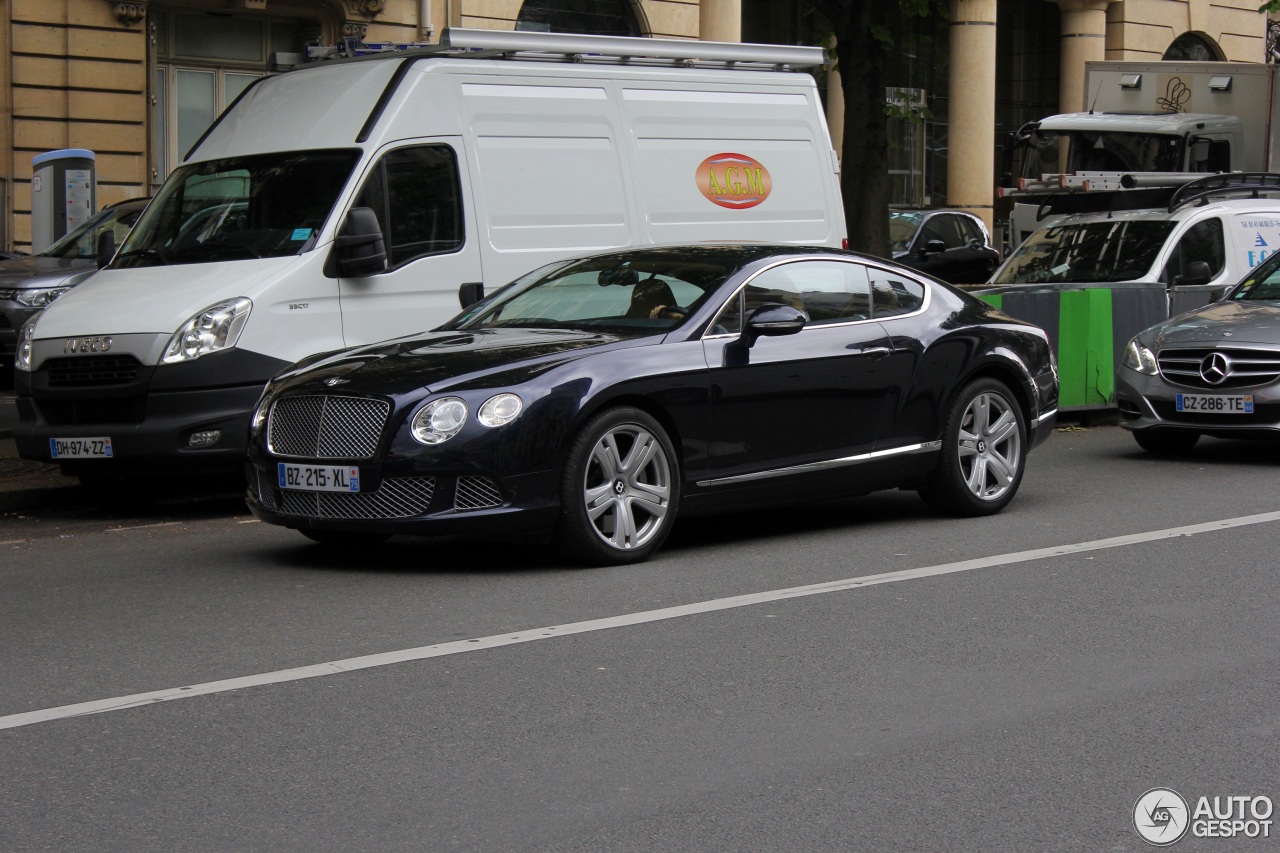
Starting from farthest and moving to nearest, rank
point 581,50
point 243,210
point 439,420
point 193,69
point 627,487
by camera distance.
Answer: point 193,69, point 581,50, point 243,210, point 627,487, point 439,420

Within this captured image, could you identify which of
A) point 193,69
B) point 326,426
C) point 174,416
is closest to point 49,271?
point 174,416

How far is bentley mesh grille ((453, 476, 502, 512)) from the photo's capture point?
24.6 ft

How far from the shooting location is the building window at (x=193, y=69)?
973 inches

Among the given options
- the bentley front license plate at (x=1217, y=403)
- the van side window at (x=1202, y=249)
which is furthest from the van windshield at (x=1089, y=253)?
the bentley front license plate at (x=1217, y=403)

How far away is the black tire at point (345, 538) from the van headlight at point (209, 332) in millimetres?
1755

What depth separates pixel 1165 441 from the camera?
41.0ft

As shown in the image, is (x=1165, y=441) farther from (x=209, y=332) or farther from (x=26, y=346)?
(x=26, y=346)

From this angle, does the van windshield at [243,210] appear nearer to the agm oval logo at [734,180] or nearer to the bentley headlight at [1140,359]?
the agm oval logo at [734,180]

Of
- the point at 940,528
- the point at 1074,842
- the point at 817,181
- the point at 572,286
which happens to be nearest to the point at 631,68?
the point at 817,181

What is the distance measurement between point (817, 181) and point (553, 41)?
252cm

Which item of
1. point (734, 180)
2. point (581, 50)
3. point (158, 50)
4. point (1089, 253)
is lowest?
point (1089, 253)

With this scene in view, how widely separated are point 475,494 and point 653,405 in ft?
3.24

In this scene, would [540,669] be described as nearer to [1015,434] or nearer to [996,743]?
[996,743]

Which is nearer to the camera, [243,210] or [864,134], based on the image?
[243,210]
